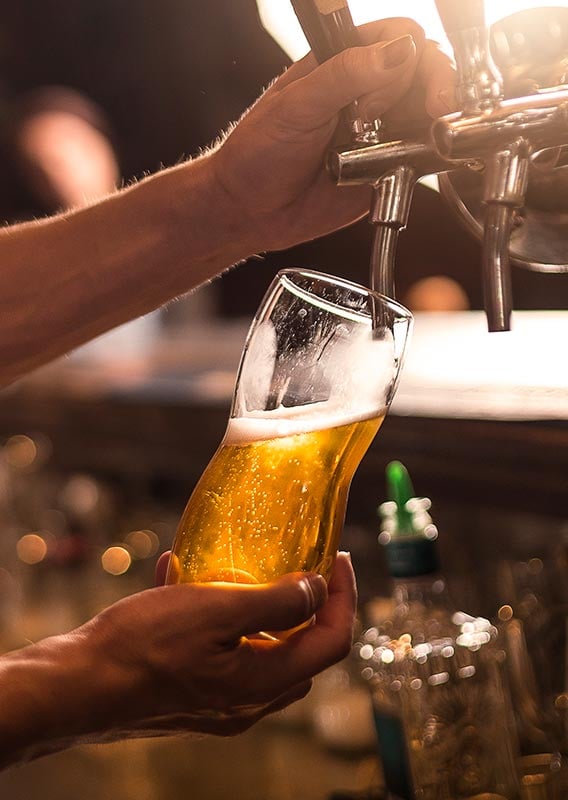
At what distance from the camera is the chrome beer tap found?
0.69 metres

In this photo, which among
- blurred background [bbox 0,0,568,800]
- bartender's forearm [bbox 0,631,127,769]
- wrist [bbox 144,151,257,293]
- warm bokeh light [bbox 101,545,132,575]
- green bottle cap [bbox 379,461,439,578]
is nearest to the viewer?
bartender's forearm [bbox 0,631,127,769]

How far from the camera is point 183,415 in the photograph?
84.0 inches

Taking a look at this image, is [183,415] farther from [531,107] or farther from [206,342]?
[531,107]

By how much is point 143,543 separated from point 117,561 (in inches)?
2.3

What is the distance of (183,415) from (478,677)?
1194 millimetres

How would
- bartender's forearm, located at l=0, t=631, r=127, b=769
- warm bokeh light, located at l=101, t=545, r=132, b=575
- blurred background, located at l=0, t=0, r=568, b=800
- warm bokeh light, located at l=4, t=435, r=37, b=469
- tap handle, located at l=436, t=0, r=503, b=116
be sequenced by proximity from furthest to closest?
warm bokeh light, located at l=4, t=435, r=37, b=469 → warm bokeh light, located at l=101, t=545, r=132, b=575 → blurred background, located at l=0, t=0, r=568, b=800 → bartender's forearm, located at l=0, t=631, r=127, b=769 → tap handle, located at l=436, t=0, r=503, b=116

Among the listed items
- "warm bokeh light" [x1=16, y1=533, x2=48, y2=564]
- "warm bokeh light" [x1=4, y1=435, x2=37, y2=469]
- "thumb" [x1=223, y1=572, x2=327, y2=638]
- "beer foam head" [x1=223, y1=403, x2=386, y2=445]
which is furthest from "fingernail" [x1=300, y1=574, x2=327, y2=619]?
"warm bokeh light" [x1=4, y1=435, x2=37, y2=469]

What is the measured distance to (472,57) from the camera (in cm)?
70

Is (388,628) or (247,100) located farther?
(247,100)

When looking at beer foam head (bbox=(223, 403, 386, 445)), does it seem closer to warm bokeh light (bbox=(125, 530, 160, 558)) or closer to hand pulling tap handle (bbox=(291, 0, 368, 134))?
hand pulling tap handle (bbox=(291, 0, 368, 134))

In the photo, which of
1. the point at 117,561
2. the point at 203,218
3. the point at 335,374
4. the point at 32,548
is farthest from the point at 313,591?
the point at 32,548

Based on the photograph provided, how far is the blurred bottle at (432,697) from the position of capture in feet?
3.25

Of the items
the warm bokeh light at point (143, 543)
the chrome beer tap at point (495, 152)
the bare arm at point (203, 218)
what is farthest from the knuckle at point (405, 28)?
the warm bokeh light at point (143, 543)

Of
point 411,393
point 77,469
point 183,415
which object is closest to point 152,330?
point 77,469
